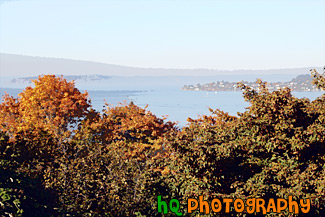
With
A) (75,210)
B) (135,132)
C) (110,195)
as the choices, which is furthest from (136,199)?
(135,132)

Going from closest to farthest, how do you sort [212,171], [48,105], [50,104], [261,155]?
[212,171] < [261,155] < [50,104] < [48,105]

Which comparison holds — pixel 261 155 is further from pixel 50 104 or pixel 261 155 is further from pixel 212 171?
pixel 50 104

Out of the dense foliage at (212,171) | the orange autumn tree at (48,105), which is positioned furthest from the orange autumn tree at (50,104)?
the dense foliage at (212,171)

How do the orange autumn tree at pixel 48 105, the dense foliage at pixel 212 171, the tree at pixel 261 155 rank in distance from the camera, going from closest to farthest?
the dense foliage at pixel 212 171 → the tree at pixel 261 155 → the orange autumn tree at pixel 48 105

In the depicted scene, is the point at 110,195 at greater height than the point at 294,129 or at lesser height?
lesser

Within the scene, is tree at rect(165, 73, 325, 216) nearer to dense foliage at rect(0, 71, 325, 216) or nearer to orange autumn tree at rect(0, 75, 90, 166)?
dense foliage at rect(0, 71, 325, 216)

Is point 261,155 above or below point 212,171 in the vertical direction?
above

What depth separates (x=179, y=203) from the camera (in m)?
20.9

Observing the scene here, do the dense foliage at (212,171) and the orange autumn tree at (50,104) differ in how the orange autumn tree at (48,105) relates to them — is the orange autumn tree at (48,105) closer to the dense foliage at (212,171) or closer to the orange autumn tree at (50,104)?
the orange autumn tree at (50,104)

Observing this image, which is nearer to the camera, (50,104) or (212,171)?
(212,171)

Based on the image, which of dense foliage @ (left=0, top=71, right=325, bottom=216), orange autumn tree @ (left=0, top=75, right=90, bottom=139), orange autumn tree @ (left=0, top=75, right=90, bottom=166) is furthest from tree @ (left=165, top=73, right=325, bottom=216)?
orange autumn tree @ (left=0, top=75, right=90, bottom=139)

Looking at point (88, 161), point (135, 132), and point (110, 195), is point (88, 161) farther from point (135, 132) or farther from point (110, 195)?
point (135, 132)

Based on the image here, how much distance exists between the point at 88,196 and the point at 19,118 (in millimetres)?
32396

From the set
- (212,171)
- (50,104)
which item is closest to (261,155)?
(212,171)
